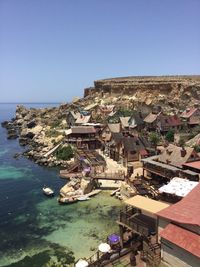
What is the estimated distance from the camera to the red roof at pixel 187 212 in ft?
76.4

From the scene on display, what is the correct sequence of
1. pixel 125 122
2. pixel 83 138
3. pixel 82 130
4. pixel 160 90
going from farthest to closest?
pixel 160 90 → pixel 125 122 → pixel 82 130 → pixel 83 138

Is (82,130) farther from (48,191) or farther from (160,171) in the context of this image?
(160,171)

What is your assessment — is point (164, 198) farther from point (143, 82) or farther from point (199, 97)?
point (143, 82)

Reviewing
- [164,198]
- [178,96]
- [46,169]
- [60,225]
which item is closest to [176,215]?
[164,198]

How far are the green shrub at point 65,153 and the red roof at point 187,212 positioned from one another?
1805 inches

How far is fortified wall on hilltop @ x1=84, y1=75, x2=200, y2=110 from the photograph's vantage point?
109 meters

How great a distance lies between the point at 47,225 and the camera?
39219 mm

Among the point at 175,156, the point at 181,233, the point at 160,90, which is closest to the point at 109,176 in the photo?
the point at 175,156

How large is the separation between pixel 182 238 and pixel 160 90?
325 feet

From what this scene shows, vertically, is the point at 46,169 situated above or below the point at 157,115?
below

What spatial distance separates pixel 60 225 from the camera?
128 feet

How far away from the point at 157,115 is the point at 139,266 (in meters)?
62.2

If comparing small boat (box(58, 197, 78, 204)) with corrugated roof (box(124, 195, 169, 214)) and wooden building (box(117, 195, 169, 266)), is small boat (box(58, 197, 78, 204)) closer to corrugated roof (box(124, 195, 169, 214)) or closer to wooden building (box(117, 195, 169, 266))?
wooden building (box(117, 195, 169, 266))

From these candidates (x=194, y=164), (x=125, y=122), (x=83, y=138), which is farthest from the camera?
(x=125, y=122)
